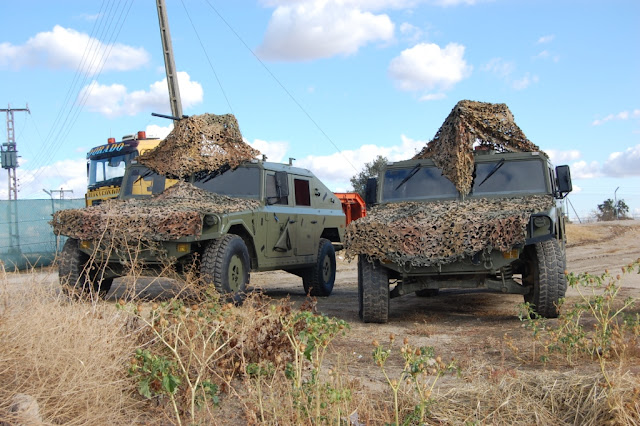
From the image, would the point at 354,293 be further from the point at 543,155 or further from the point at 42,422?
the point at 42,422

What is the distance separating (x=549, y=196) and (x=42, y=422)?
19.2ft

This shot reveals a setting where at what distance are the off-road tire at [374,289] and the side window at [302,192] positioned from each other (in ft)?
10.2

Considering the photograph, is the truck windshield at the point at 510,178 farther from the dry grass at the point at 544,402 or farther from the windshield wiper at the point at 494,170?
the dry grass at the point at 544,402

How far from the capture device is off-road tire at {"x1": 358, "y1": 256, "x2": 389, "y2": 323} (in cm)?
654

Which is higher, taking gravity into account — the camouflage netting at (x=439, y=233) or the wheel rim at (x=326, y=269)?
the camouflage netting at (x=439, y=233)

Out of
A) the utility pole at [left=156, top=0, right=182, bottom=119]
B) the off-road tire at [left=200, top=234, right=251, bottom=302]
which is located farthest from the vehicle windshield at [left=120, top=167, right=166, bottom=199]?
the utility pole at [left=156, top=0, right=182, bottom=119]

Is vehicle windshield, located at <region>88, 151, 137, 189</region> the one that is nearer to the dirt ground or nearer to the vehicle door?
the dirt ground

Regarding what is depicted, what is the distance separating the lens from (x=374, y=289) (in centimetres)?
654

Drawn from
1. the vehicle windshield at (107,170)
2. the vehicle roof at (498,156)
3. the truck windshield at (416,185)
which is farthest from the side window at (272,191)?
the vehicle windshield at (107,170)

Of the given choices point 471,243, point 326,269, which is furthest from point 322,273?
point 471,243

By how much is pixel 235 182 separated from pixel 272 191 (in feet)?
1.63

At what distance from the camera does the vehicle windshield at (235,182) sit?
8.52 metres

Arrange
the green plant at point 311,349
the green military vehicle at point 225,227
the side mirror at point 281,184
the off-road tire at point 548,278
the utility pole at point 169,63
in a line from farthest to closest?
1. the utility pole at point 169,63
2. the side mirror at point 281,184
3. the green military vehicle at point 225,227
4. the off-road tire at point 548,278
5. the green plant at point 311,349

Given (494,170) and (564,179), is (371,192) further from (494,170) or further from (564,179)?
(564,179)
